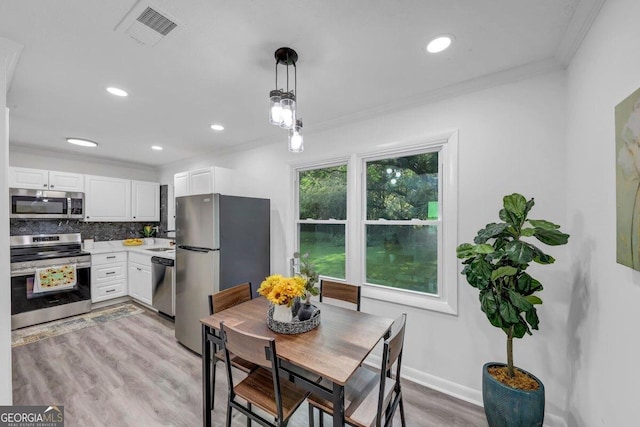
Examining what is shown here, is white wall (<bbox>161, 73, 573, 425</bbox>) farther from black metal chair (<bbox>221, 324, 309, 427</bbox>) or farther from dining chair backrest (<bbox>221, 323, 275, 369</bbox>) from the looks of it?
dining chair backrest (<bbox>221, 323, 275, 369</bbox>)

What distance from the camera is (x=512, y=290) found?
150 centimetres

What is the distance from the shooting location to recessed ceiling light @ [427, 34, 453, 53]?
150cm

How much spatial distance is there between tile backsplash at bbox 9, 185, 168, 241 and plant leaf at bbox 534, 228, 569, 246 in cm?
562

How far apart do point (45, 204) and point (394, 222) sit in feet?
15.8

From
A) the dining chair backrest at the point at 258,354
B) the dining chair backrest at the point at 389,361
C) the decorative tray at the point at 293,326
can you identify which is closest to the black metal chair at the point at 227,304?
the dining chair backrest at the point at 258,354

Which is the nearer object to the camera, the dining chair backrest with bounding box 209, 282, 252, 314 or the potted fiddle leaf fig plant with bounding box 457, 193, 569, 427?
the potted fiddle leaf fig plant with bounding box 457, 193, 569, 427

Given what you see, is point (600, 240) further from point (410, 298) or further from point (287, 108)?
point (287, 108)

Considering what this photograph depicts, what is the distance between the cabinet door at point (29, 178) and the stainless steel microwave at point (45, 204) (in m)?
0.12

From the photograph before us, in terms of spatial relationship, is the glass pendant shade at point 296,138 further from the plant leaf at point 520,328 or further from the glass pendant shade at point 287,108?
the plant leaf at point 520,328

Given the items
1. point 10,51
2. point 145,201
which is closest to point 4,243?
point 10,51

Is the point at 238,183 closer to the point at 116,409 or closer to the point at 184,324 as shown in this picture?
the point at 184,324

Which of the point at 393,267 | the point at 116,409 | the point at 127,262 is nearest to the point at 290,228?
the point at 393,267


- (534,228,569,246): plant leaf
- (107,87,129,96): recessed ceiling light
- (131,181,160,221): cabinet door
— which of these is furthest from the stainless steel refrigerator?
(534,228,569,246): plant leaf

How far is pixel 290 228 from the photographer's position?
316 cm
